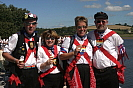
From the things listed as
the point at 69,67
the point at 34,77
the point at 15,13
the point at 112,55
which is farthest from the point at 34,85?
the point at 15,13

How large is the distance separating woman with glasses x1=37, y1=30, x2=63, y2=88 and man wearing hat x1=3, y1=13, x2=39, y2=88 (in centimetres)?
11

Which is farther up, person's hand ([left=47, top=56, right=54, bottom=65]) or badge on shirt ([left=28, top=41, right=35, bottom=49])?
badge on shirt ([left=28, top=41, right=35, bottom=49])

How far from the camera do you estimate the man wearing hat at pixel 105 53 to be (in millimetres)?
3664

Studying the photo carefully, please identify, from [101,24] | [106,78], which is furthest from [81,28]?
[106,78]

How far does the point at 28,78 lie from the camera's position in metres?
3.58

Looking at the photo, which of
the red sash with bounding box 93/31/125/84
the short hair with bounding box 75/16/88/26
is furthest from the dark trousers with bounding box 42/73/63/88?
the short hair with bounding box 75/16/88/26

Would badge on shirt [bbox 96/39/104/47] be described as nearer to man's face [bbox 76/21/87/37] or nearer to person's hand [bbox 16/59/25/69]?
man's face [bbox 76/21/87/37]

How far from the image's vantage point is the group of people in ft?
11.6

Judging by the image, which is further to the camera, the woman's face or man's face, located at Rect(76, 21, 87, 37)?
the woman's face

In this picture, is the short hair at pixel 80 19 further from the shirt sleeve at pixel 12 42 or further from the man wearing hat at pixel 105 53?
the shirt sleeve at pixel 12 42

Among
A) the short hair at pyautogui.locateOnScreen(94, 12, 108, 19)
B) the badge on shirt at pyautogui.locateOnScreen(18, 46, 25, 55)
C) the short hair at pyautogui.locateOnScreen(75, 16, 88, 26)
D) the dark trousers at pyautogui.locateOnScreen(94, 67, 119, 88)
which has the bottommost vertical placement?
the dark trousers at pyautogui.locateOnScreen(94, 67, 119, 88)

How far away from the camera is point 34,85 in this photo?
3652mm

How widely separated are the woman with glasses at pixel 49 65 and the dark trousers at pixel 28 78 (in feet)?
0.33

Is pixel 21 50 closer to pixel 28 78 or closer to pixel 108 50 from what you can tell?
pixel 28 78
